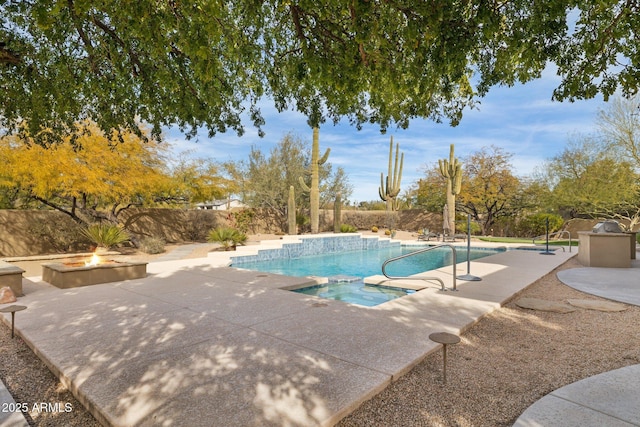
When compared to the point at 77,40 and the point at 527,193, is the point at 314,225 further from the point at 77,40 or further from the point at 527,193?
the point at 527,193

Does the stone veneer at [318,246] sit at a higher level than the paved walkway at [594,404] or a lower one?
lower

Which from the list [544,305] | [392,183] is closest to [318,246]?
[392,183]

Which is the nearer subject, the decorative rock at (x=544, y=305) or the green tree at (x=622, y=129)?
the decorative rock at (x=544, y=305)

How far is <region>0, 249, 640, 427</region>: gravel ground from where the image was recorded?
101 inches

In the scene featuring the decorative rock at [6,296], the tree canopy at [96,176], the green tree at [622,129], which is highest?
the green tree at [622,129]

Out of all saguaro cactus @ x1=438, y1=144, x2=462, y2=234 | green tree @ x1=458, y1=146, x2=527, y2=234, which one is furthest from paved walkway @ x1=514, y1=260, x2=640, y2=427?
green tree @ x1=458, y1=146, x2=527, y2=234

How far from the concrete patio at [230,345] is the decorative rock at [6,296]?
194mm

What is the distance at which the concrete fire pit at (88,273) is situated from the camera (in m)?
6.96

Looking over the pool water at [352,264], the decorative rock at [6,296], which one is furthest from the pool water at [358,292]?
the decorative rock at [6,296]

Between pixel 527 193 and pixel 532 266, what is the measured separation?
16.4 metres

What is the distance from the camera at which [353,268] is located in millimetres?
11836

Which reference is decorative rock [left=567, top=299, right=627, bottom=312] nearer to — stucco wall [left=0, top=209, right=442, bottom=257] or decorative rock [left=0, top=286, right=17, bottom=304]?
decorative rock [left=0, top=286, right=17, bottom=304]

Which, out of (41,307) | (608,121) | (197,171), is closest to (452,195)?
(608,121)

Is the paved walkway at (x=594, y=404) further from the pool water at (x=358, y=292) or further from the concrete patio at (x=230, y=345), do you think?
the pool water at (x=358, y=292)
